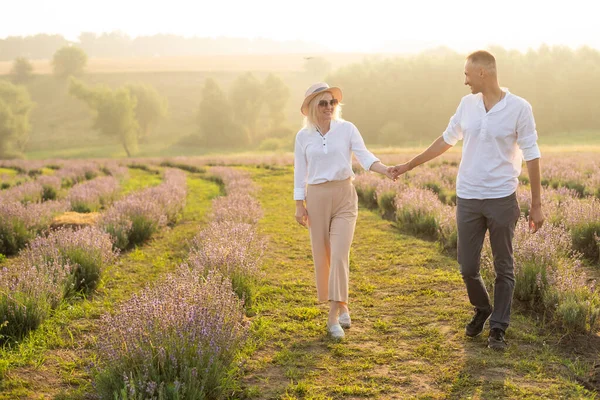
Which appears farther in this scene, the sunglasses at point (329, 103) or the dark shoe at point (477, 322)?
the sunglasses at point (329, 103)

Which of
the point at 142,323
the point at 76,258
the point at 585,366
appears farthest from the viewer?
the point at 76,258

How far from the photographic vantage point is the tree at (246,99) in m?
69.4

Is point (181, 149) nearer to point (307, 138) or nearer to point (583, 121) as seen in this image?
point (583, 121)

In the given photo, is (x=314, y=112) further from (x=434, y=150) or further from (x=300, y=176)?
(x=434, y=150)

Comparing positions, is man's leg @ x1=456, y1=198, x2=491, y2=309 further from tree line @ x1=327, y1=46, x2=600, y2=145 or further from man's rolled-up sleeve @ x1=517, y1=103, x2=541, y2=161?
tree line @ x1=327, y1=46, x2=600, y2=145

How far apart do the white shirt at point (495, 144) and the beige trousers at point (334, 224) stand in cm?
102

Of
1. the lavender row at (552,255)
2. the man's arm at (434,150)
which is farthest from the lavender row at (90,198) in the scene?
the man's arm at (434,150)

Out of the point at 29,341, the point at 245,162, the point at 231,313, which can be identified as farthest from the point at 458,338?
the point at 245,162

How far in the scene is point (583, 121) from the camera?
184 feet

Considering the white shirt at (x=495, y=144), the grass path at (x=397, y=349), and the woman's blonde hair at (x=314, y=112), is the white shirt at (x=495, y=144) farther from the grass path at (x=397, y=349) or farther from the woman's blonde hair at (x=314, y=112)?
the grass path at (x=397, y=349)

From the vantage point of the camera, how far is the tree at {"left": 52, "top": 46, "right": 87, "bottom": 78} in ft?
305

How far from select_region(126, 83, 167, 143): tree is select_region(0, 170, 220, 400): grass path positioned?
63625 millimetres

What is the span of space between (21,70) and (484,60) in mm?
104151

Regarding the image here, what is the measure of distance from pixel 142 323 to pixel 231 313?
840mm
